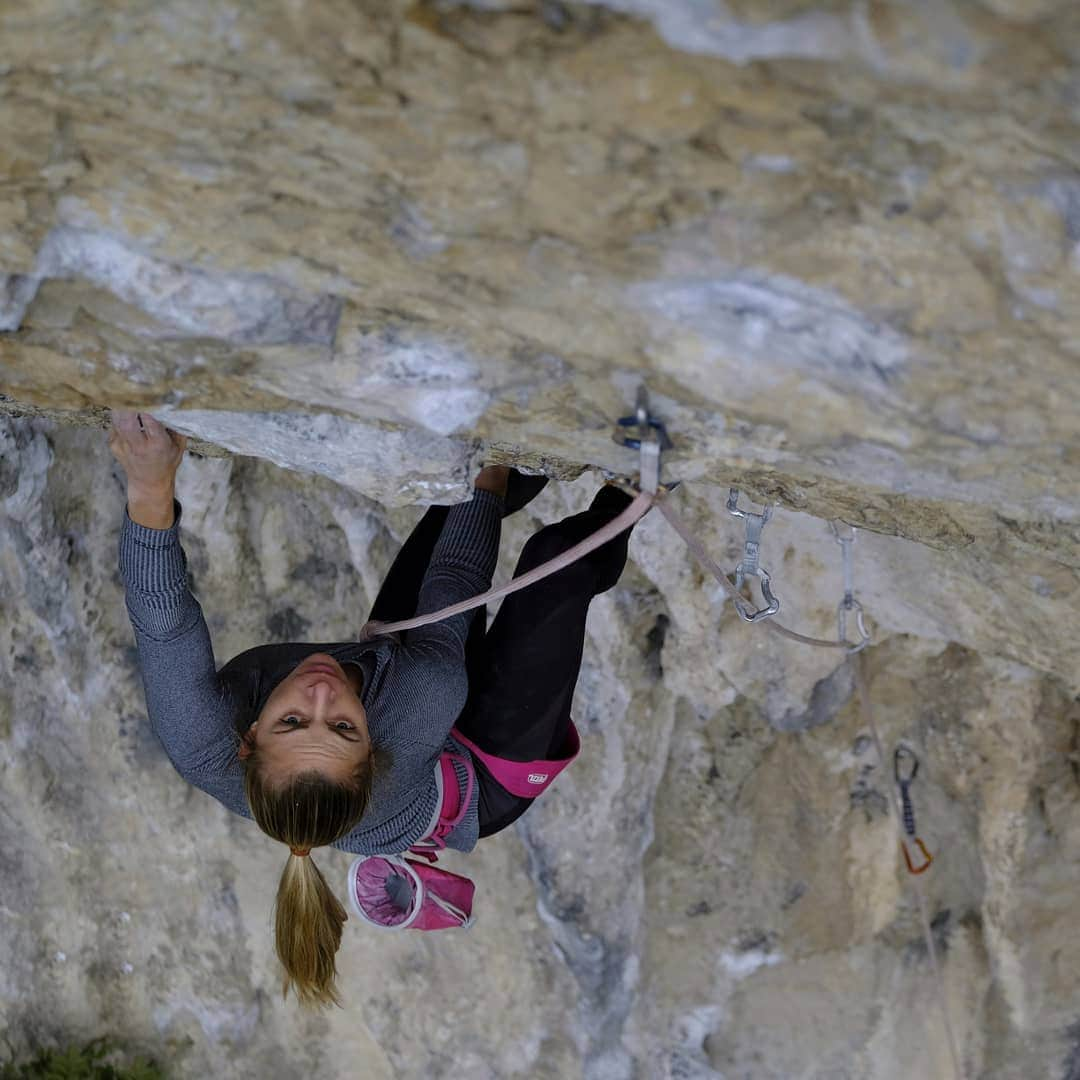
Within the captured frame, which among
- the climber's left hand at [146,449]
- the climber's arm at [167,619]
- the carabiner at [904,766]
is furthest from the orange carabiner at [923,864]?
Answer: the climber's left hand at [146,449]

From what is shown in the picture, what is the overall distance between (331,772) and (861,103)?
1101mm

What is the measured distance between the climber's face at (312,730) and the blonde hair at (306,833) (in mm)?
15

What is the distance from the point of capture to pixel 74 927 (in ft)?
9.23

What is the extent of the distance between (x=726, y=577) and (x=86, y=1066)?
2.35 meters

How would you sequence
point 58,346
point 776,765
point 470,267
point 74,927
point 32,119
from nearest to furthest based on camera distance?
point 32,119, point 470,267, point 58,346, point 776,765, point 74,927

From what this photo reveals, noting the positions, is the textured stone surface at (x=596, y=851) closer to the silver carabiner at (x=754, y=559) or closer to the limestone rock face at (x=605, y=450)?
the limestone rock face at (x=605, y=450)

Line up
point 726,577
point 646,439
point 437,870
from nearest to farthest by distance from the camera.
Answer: point 646,439
point 726,577
point 437,870

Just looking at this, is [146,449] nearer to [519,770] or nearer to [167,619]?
[167,619]

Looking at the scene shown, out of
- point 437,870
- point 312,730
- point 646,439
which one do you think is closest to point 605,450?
point 646,439

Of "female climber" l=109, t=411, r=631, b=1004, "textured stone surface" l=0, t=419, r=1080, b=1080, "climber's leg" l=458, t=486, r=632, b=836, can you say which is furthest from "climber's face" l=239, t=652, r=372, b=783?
"textured stone surface" l=0, t=419, r=1080, b=1080

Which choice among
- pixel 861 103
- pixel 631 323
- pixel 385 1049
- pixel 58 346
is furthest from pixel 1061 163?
pixel 385 1049

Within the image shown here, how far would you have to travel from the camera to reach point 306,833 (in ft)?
5.14

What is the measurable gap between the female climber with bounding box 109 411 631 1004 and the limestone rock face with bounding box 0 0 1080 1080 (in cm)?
16

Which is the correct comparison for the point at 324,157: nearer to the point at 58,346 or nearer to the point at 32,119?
the point at 32,119
